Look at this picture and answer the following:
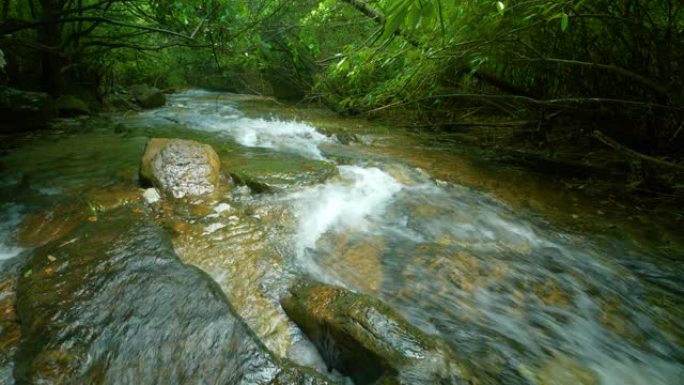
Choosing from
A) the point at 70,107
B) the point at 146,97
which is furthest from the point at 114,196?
the point at 146,97

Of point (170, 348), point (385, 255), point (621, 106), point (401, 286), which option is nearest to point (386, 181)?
point (385, 255)

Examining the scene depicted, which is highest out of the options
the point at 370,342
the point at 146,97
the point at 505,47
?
the point at 505,47

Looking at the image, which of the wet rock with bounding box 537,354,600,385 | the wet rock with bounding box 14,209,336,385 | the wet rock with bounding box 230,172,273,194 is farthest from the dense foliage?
the wet rock with bounding box 537,354,600,385

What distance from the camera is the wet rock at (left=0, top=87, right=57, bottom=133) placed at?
5.61m

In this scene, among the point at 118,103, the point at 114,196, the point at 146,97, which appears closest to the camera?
the point at 114,196

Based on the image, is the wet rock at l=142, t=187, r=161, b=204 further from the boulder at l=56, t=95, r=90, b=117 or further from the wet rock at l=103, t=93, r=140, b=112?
the wet rock at l=103, t=93, r=140, b=112

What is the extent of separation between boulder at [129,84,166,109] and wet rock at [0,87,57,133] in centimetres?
337

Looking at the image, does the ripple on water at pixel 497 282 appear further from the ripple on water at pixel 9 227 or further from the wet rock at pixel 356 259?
the ripple on water at pixel 9 227

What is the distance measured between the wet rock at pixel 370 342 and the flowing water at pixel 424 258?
15 centimetres

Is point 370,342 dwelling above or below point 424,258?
above

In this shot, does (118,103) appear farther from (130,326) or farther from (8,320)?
(130,326)

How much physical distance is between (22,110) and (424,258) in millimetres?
6525

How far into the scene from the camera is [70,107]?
24.0ft

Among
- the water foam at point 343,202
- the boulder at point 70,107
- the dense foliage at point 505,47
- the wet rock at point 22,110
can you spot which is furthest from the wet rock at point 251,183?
the boulder at point 70,107
